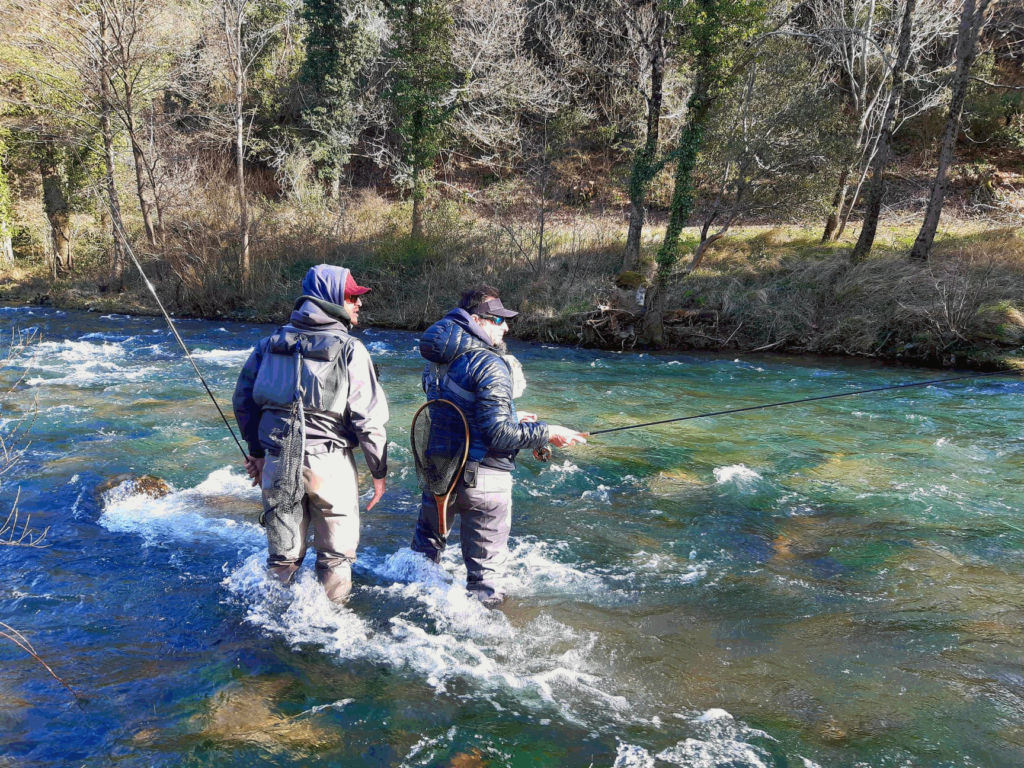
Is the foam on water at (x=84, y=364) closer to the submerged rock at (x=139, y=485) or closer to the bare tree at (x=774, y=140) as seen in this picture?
Result: the submerged rock at (x=139, y=485)

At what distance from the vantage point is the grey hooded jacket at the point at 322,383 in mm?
3873

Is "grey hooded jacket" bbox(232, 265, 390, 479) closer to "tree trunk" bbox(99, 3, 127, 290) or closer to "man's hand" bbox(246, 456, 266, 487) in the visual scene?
"man's hand" bbox(246, 456, 266, 487)

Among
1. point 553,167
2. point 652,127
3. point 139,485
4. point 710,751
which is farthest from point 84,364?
point 553,167

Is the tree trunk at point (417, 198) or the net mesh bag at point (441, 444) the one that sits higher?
the tree trunk at point (417, 198)

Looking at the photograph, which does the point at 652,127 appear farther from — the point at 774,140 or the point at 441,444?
the point at 441,444

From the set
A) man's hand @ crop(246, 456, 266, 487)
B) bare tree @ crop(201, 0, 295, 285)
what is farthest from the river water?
bare tree @ crop(201, 0, 295, 285)

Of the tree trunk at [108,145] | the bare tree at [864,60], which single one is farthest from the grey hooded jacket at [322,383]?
the bare tree at [864,60]

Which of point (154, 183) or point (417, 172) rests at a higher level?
point (417, 172)

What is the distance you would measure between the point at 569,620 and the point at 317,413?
2.14m

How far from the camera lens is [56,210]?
2377 cm

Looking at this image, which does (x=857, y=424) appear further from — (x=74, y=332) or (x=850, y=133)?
(x=74, y=332)

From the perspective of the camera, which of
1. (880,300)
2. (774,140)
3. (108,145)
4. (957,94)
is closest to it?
(880,300)

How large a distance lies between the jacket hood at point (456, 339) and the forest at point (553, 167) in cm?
832

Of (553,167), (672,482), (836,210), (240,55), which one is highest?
(240,55)
